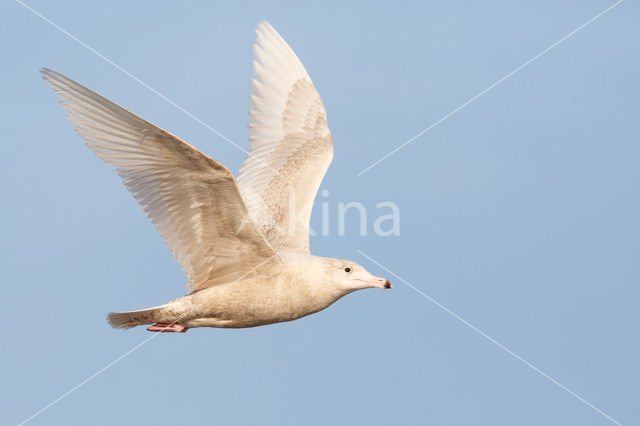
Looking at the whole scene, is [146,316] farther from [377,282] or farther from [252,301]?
[377,282]

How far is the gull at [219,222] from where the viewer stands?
11.6 metres

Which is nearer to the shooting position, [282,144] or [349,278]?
[349,278]

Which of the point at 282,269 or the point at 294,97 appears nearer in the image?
the point at 282,269

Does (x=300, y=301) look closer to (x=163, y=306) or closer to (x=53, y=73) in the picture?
(x=163, y=306)

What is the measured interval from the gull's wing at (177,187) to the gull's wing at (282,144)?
66.2 inches

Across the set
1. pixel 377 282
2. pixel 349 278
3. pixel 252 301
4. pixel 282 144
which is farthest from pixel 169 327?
pixel 282 144

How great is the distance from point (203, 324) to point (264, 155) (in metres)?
3.82

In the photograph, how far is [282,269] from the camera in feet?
42.1

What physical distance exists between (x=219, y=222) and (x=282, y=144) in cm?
411

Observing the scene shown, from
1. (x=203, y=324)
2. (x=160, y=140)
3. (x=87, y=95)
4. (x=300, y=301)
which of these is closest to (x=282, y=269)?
(x=300, y=301)

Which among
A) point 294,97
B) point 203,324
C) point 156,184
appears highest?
point 294,97

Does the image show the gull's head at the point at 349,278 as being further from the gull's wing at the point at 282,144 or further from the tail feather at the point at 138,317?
the tail feather at the point at 138,317

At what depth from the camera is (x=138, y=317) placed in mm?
12844

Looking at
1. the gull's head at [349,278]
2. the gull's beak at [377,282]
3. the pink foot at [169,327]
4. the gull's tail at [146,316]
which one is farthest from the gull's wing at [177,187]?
the gull's beak at [377,282]
